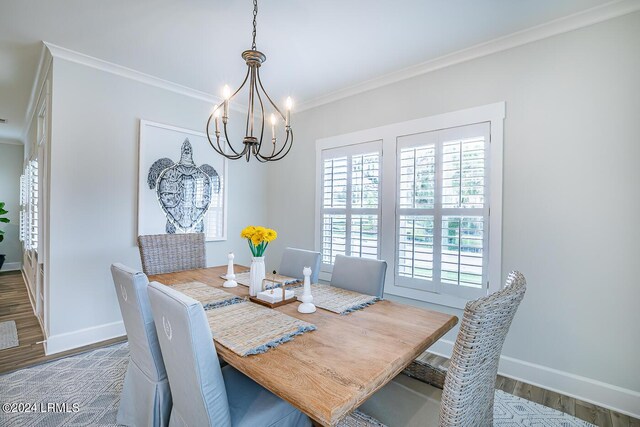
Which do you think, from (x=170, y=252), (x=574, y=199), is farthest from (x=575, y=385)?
(x=170, y=252)

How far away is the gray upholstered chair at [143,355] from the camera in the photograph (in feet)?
4.64

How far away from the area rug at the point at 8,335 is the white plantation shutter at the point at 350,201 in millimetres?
3067

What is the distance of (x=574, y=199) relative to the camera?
6.87ft

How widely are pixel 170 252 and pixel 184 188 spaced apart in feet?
3.43

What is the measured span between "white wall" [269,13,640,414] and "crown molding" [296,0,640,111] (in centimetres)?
5

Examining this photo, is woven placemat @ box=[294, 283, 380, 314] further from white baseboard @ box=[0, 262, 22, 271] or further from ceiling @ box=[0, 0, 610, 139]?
white baseboard @ box=[0, 262, 22, 271]

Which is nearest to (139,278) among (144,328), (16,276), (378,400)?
(144,328)

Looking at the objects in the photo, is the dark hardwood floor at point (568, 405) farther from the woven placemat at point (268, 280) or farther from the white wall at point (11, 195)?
the white wall at point (11, 195)

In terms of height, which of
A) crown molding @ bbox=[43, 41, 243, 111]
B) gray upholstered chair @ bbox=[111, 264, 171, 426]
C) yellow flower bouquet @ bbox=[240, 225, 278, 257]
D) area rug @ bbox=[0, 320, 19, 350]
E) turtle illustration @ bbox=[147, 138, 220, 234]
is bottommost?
area rug @ bbox=[0, 320, 19, 350]

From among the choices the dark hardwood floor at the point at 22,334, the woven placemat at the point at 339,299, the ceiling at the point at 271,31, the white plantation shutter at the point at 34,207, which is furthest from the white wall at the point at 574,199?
the white plantation shutter at the point at 34,207

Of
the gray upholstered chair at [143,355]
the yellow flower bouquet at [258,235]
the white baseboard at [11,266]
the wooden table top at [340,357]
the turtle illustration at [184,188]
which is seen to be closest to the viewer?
the wooden table top at [340,357]

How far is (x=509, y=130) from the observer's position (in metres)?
2.35

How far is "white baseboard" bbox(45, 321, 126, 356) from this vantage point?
2.62 m

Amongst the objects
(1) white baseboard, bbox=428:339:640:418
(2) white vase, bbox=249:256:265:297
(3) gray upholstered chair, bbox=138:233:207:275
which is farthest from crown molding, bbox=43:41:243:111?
(1) white baseboard, bbox=428:339:640:418
